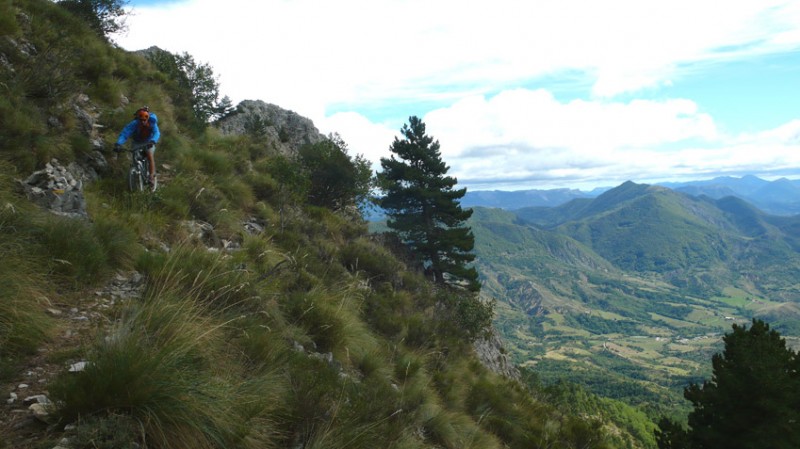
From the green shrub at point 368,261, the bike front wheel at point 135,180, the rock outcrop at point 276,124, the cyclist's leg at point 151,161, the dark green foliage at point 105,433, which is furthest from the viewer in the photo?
the rock outcrop at point 276,124

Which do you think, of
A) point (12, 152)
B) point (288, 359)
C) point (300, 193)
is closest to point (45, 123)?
point (12, 152)

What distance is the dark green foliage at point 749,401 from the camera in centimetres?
1745

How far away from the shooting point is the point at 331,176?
86.6ft

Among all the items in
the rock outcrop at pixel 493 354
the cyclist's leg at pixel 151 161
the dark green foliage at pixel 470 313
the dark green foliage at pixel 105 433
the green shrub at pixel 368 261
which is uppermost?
the cyclist's leg at pixel 151 161

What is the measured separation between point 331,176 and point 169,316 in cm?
2246

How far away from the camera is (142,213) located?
26.5ft

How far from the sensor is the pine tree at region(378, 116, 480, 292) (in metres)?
38.4

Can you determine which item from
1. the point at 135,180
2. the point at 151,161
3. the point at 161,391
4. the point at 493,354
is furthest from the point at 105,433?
the point at 493,354

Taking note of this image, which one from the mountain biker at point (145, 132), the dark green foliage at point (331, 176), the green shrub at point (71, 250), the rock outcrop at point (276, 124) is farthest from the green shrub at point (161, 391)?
the rock outcrop at point (276, 124)

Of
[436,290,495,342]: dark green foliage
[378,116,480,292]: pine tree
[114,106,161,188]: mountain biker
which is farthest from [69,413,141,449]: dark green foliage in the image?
[378,116,480,292]: pine tree

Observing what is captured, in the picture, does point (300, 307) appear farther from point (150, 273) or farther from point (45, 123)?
point (45, 123)

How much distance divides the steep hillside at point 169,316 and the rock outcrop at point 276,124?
19.6 meters

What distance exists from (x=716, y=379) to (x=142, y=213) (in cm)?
2587

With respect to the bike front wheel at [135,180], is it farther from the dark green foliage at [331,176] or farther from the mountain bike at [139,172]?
the dark green foliage at [331,176]
